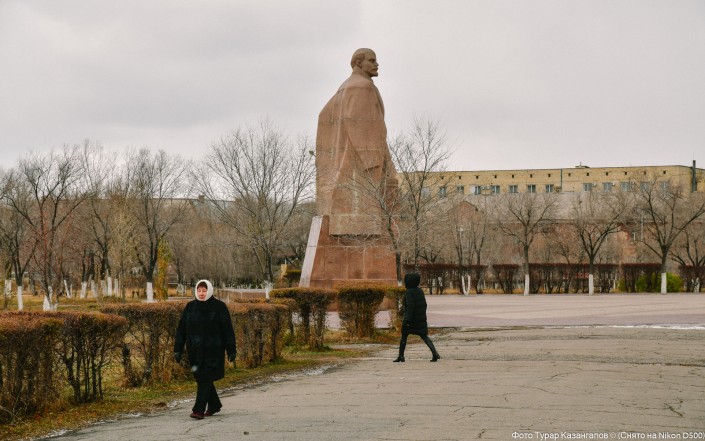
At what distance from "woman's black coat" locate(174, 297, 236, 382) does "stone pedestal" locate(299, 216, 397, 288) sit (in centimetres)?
1869

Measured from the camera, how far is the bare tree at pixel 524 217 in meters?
61.4

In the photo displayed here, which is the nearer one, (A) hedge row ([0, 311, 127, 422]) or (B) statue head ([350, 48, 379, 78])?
(A) hedge row ([0, 311, 127, 422])

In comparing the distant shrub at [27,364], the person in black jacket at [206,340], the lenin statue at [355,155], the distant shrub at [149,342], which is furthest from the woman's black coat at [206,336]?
the lenin statue at [355,155]

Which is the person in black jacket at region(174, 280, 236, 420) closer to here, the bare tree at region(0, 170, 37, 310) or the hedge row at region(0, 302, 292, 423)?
the hedge row at region(0, 302, 292, 423)

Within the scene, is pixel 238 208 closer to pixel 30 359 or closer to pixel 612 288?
pixel 612 288

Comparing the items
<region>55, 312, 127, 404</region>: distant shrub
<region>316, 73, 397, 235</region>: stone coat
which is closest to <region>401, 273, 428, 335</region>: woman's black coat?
<region>55, 312, 127, 404</region>: distant shrub

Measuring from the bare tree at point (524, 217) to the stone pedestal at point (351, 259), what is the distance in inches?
Result: 1219

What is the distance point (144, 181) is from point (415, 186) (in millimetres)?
26977

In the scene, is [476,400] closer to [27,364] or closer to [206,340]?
[206,340]

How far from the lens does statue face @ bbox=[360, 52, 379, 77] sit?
97.0 ft

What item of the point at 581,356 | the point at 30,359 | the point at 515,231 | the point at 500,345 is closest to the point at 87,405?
the point at 30,359

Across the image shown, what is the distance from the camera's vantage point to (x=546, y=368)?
12875mm

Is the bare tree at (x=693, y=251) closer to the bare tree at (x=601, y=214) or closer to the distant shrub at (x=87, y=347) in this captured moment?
the bare tree at (x=601, y=214)

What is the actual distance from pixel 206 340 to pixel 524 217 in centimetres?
5792
